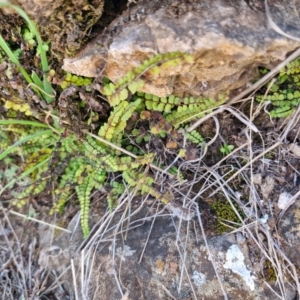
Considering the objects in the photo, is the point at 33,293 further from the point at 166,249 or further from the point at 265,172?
the point at 265,172

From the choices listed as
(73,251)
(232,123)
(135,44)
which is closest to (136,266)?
(73,251)

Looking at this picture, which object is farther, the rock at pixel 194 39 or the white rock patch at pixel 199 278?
the white rock patch at pixel 199 278

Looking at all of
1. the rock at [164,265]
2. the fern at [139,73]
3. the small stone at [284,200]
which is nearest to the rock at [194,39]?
the fern at [139,73]

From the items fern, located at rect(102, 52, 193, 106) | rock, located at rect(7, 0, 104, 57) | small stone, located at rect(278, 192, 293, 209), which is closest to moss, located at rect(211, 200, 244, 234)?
small stone, located at rect(278, 192, 293, 209)

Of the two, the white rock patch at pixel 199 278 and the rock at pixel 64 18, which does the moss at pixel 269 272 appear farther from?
the rock at pixel 64 18

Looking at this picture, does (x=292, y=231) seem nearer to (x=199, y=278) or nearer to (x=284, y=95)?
(x=199, y=278)

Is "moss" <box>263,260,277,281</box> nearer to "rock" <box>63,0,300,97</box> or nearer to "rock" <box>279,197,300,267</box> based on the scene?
"rock" <box>279,197,300,267</box>

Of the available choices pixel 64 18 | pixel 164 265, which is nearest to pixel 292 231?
pixel 164 265
